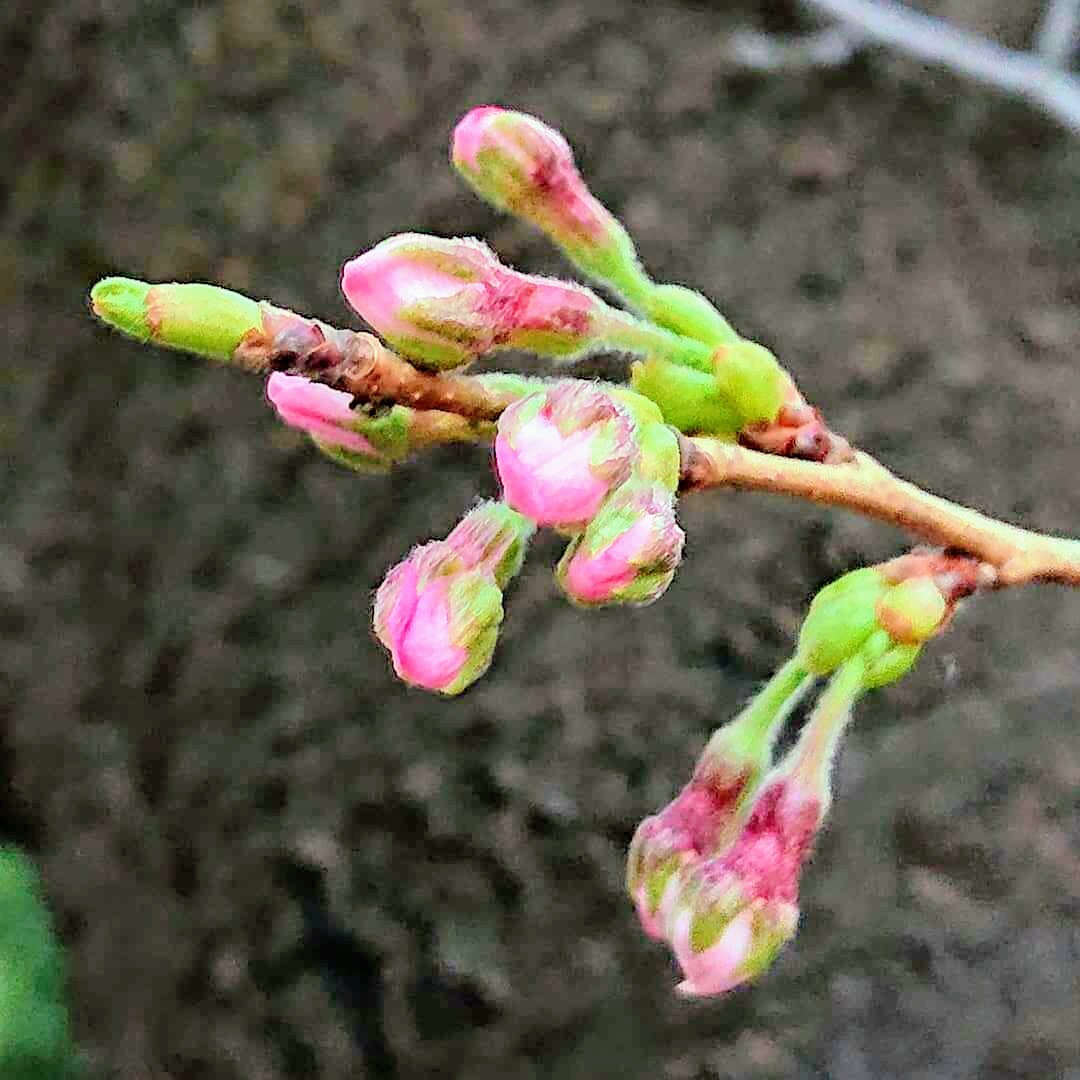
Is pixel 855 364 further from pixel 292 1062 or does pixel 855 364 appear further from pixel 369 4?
pixel 292 1062

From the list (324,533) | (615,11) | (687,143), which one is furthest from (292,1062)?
(615,11)

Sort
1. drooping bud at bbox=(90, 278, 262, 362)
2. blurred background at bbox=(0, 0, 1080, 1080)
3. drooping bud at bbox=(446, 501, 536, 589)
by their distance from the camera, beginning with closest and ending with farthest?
1. drooping bud at bbox=(90, 278, 262, 362)
2. drooping bud at bbox=(446, 501, 536, 589)
3. blurred background at bbox=(0, 0, 1080, 1080)

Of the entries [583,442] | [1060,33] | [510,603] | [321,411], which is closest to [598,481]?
[583,442]

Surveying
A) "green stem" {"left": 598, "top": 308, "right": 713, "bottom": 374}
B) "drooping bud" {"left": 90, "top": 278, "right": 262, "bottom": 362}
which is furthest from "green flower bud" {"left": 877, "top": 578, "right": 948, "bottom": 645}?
"drooping bud" {"left": 90, "top": 278, "right": 262, "bottom": 362}

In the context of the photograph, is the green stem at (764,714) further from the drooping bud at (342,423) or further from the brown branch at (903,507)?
the drooping bud at (342,423)

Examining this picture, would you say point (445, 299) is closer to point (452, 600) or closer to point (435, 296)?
point (435, 296)

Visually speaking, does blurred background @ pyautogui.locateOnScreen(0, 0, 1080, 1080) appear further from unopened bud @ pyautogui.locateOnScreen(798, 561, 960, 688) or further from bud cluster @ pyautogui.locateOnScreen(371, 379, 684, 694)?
bud cluster @ pyautogui.locateOnScreen(371, 379, 684, 694)
